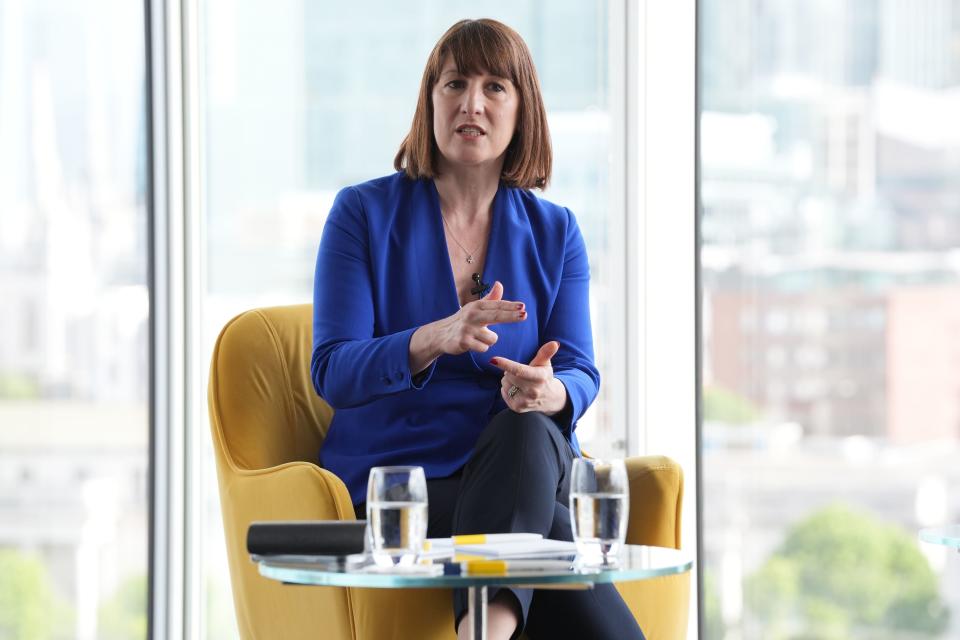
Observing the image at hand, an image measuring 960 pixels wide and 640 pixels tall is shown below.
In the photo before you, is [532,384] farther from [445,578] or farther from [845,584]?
[845,584]

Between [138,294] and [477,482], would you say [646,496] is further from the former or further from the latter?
[138,294]

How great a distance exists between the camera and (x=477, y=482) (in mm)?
1874

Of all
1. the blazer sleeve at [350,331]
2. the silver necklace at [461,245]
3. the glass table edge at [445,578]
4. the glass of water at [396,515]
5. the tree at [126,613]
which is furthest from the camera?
the tree at [126,613]

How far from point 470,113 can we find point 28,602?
1.68 metres

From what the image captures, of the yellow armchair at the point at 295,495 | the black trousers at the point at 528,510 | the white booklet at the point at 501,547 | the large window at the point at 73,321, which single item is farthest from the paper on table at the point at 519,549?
the large window at the point at 73,321

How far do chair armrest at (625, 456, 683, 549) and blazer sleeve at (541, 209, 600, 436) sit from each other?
7.4 inches

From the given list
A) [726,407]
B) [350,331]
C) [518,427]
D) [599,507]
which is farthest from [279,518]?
[726,407]

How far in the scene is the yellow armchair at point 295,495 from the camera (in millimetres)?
1931

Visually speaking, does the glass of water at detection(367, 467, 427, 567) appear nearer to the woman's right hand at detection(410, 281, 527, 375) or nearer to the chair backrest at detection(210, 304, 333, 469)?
the woman's right hand at detection(410, 281, 527, 375)

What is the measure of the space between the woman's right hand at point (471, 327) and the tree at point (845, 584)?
1614 mm

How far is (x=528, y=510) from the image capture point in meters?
1.80

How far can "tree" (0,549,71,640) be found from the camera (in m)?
2.94

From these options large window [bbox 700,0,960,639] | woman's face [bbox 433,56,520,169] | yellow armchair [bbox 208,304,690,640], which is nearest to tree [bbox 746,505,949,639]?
large window [bbox 700,0,960,639]

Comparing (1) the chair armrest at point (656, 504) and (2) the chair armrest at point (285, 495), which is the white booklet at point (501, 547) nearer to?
(2) the chair armrest at point (285, 495)
